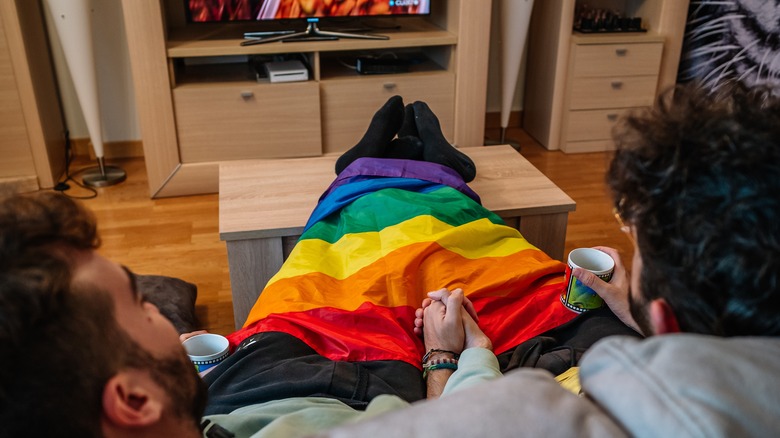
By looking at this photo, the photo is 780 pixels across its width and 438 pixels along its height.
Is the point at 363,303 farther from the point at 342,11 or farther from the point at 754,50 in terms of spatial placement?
the point at 754,50

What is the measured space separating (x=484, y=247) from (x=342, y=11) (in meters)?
→ 1.64

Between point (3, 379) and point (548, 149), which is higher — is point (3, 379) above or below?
above

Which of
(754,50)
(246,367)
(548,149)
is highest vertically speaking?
(754,50)

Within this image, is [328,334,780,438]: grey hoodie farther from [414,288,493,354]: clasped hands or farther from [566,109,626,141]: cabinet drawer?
[566,109,626,141]: cabinet drawer

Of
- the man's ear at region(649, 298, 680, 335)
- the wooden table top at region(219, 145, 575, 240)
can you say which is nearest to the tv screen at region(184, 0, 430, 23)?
the wooden table top at region(219, 145, 575, 240)

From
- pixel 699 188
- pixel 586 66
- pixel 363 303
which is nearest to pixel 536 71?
pixel 586 66

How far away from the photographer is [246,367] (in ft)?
3.88

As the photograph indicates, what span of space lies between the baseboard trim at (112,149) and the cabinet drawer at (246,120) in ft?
1.89

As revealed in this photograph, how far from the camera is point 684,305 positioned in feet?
1.90

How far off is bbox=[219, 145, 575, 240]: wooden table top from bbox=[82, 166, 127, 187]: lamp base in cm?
106

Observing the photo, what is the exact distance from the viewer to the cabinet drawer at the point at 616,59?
3.14 metres

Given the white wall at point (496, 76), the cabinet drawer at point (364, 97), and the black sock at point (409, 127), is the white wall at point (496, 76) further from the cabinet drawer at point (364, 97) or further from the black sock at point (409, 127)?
the black sock at point (409, 127)

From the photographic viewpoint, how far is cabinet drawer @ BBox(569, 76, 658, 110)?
321 centimetres

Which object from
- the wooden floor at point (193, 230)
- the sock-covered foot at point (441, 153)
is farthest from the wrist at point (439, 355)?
the wooden floor at point (193, 230)
